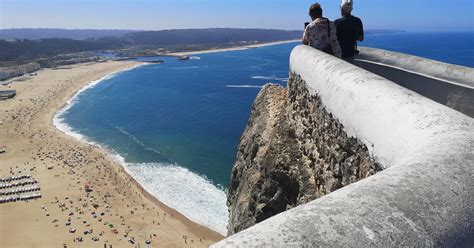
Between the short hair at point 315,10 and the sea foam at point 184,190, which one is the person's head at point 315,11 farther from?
the sea foam at point 184,190

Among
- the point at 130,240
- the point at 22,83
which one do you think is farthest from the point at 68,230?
the point at 22,83

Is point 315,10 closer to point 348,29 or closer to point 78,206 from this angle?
point 348,29

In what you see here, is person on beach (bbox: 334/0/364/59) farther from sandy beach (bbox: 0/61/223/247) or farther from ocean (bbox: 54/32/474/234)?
ocean (bbox: 54/32/474/234)

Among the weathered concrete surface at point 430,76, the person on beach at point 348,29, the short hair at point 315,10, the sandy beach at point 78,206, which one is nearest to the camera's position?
the weathered concrete surface at point 430,76

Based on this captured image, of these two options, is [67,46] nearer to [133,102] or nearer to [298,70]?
A: [133,102]

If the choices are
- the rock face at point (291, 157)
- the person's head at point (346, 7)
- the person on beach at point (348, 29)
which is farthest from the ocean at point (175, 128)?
the person's head at point (346, 7)

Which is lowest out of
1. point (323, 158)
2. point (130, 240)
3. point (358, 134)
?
point (130, 240)

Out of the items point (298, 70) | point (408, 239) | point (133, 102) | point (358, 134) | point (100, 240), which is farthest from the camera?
point (133, 102)
